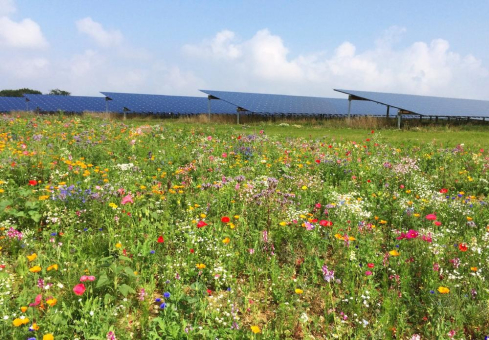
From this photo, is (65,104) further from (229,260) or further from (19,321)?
(19,321)

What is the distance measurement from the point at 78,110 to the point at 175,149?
33.7m

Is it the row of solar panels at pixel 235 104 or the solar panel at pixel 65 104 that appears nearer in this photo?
the row of solar panels at pixel 235 104

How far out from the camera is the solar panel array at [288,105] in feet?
102

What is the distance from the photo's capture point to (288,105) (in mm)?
35719

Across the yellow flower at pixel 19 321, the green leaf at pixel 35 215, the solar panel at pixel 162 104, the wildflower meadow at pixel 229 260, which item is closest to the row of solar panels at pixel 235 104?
the solar panel at pixel 162 104

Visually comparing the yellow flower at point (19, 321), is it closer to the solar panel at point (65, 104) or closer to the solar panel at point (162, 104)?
the solar panel at point (162, 104)

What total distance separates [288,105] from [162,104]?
48.6 feet

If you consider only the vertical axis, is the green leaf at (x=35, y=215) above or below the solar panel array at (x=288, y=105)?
below

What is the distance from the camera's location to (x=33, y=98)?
125 ft

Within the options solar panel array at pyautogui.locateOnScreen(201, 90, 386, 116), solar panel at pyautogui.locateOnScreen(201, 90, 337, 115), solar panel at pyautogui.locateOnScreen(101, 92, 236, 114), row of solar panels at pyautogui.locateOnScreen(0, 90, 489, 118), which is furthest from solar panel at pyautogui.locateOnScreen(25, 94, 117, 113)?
solar panel array at pyautogui.locateOnScreen(201, 90, 386, 116)

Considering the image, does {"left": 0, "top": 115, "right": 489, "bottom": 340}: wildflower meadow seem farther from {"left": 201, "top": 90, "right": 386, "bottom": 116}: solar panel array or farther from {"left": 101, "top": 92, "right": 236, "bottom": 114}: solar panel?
{"left": 101, "top": 92, "right": 236, "bottom": 114}: solar panel

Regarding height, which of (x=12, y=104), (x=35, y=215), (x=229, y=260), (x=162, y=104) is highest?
(x=162, y=104)

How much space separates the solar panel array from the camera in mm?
31077

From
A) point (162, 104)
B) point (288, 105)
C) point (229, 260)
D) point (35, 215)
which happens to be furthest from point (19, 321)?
point (162, 104)
